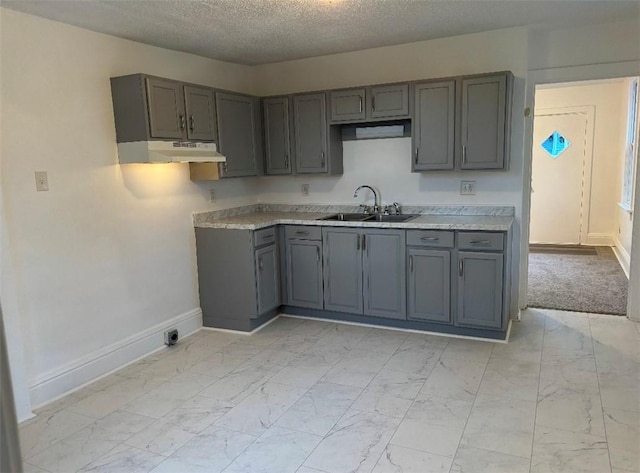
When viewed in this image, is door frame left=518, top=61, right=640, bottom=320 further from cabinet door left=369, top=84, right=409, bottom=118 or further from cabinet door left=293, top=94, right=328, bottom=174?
cabinet door left=293, top=94, right=328, bottom=174

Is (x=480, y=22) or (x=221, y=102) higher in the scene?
(x=480, y=22)

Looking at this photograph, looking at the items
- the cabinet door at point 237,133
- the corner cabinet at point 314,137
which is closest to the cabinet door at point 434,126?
the corner cabinet at point 314,137

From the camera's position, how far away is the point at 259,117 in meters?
4.50

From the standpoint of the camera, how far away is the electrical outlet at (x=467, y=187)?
13.3 ft

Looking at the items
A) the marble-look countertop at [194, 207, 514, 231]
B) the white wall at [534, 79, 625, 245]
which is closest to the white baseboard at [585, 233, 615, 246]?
the white wall at [534, 79, 625, 245]

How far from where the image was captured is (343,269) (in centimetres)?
408

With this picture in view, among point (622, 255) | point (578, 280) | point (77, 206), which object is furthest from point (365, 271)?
point (622, 255)

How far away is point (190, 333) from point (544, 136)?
19.8 ft

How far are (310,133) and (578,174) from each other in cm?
482

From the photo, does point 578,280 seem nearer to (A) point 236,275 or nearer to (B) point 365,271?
(B) point 365,271

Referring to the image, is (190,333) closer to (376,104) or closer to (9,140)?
(9,140)

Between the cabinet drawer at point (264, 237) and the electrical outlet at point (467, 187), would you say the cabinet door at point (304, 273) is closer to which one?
the cabinet drawer at point (264, 237)

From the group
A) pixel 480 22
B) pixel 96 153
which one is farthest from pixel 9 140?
pixel 480 22

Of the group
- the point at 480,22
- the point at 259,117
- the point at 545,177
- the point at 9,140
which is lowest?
the point at 545,177
